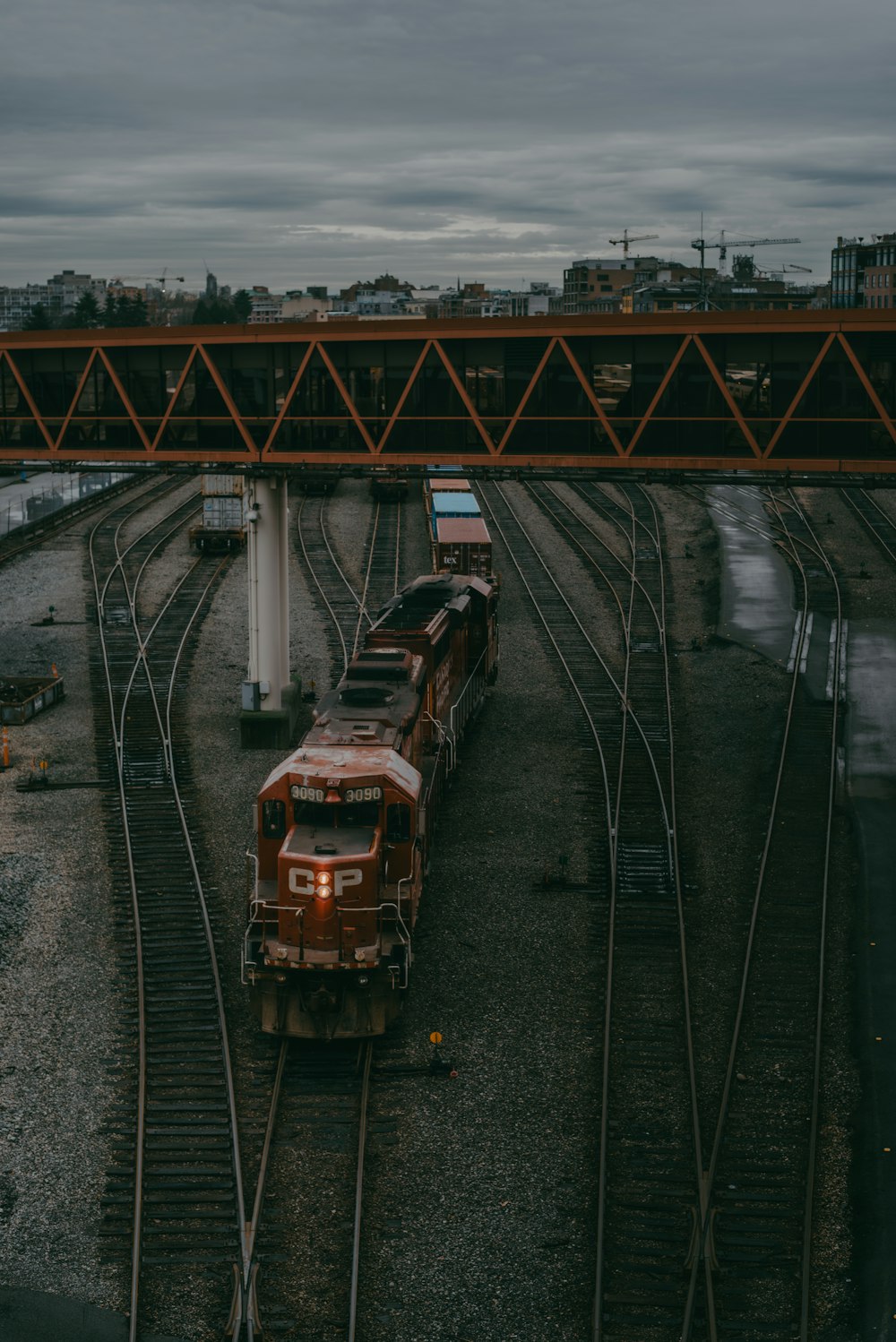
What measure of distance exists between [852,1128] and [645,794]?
13.3 metres

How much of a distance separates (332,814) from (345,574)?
113ft

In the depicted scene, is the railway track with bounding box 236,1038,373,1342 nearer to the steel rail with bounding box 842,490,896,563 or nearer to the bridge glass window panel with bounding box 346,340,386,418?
the bridge glass window panel with bounding box 346,340,386,418

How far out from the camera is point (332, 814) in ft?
68.4

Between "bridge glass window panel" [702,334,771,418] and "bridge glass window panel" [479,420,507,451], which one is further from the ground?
"bridge glass window panel" [702,334,771,418]

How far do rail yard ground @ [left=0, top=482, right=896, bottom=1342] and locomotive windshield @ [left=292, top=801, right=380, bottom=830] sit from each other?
130 inches

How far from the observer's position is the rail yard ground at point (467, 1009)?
622 inches

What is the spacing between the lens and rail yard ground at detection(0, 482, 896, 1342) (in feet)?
51.8

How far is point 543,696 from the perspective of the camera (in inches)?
1539

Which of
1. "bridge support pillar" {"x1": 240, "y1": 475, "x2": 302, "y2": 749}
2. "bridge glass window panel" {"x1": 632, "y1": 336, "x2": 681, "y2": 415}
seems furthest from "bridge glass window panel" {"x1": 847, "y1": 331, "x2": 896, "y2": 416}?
"bridge support pillar" {"x1": 240, "y1": 475, "x2": 302, "y2": 749}

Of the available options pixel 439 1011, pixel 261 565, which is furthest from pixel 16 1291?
pixel 261 565

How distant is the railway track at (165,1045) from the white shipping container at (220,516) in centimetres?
1895

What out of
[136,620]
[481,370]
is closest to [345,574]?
[136,620]

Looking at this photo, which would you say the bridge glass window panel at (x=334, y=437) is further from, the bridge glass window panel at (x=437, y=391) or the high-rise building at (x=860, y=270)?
the high-rise building at (x=860, y=270)

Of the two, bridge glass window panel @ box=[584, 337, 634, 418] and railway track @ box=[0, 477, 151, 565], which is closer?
bridge glass window panel @ box=[584, 337, 634, 418]
